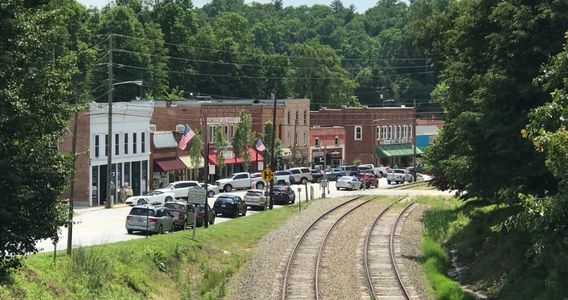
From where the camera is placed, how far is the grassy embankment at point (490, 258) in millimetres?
23794

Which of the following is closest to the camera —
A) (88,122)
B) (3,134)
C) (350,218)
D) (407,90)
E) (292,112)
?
(3,134)

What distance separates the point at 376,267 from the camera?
1278 inches

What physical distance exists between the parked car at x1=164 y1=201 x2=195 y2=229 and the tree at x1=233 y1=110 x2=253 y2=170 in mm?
41752

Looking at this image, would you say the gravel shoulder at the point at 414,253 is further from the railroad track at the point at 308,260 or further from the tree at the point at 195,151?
the tree at the point at 195,151

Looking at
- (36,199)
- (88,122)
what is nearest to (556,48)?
(36,199)

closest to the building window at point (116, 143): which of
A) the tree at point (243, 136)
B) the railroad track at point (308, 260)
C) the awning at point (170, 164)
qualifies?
the awning at point (170, 164)

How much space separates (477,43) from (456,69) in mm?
2762

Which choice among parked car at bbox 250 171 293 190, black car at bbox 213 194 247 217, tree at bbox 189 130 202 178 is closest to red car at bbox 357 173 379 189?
parked car at bbox 250 171 293 190

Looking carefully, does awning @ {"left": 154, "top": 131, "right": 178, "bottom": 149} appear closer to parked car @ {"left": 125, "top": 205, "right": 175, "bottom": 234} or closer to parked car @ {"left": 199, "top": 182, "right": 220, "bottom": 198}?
parked car @ {"left": 199, "top": 182, "right": 220, "bottom": 198}

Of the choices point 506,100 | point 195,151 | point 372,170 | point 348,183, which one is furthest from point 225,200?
point 372,170

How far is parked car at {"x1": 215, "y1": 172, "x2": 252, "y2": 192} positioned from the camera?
74625 millimetres

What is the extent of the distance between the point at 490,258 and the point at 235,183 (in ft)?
147

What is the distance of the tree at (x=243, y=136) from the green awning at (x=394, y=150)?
109 ft

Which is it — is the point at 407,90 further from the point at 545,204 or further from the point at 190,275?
the point at 545,204
